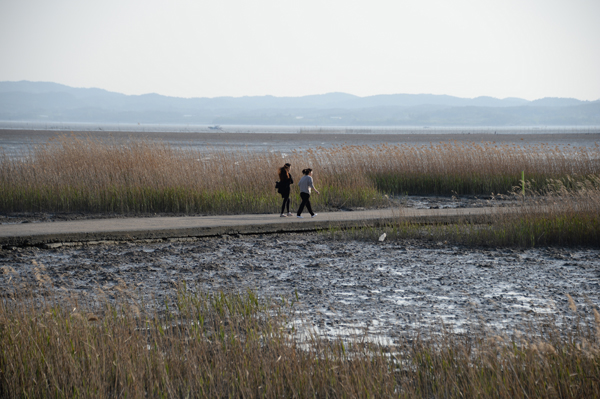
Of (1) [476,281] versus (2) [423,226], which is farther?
(2) [423,226]

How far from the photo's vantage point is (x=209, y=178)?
16.0 meters

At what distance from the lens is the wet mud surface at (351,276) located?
6.48 metres

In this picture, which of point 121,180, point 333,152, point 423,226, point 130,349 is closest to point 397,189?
point 333,152

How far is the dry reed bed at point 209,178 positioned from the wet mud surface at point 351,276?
4.13 m

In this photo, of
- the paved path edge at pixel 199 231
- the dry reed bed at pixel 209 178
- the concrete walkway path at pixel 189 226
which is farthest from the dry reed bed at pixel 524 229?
the dry reed bed at pixel 209 178

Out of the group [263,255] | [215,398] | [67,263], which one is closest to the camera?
[215,398]

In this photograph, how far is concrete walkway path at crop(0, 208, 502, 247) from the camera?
1062 centimetres

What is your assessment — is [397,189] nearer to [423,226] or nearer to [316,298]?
[423,226]

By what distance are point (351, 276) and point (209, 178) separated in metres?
8.46

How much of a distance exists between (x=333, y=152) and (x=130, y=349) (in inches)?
609

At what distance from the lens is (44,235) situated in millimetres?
10477

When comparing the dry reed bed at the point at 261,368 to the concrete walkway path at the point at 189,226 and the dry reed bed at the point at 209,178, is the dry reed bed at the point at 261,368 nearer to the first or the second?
the concrete walkway path at the point at 189,226

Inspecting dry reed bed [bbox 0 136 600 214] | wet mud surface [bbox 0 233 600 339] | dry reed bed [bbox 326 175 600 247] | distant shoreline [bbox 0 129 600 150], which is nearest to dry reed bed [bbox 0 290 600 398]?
wet mud surface [bbox 0 233 600 339]

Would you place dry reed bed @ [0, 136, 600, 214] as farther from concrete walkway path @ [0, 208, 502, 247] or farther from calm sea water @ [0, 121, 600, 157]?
calm sea water @ [0, 121, 600, 157]
